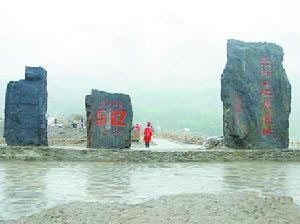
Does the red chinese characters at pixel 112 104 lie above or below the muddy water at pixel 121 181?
above

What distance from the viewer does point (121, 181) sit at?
962cm

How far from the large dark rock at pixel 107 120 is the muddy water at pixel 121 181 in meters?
1.50

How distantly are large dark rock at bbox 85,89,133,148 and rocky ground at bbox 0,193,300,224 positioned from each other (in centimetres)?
770

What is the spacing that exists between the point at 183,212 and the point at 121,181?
3.66 m

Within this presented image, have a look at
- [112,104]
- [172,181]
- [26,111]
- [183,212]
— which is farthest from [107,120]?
[183,212]

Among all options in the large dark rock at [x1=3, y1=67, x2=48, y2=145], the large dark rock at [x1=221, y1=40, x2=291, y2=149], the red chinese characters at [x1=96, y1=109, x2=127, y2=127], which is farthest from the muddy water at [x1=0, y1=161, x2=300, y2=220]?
the large dark rock at [x1=221, y1=40, x2=291, y2=149]

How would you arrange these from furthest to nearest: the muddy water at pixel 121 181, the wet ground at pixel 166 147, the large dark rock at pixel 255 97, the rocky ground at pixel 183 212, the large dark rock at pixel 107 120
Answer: the large dark rock at pixel 255 97 → the wet ground at pixel 166 147 → the large dark rock at pixel 107 120 → the muddy water at pixel 121 181 → the rocky ground at pixel 183 212

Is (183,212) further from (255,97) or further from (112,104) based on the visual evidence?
(255,97)

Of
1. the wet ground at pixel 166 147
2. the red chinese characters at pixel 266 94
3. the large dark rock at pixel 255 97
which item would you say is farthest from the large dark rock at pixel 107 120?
the red chinese characters at pixel 266 94

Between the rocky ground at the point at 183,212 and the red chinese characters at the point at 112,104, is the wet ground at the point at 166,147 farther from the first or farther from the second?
the rocky ground at the point at 183,212

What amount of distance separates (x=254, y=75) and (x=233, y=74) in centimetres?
66

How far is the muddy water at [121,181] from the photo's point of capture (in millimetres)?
7457

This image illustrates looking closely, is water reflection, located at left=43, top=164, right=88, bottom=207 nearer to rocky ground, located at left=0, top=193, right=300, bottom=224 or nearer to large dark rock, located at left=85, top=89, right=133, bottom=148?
rocky ground, located at left=0, top=193, right=300, bottom=224

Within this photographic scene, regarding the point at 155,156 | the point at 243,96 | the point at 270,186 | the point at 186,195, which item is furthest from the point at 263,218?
the point at 243,96
